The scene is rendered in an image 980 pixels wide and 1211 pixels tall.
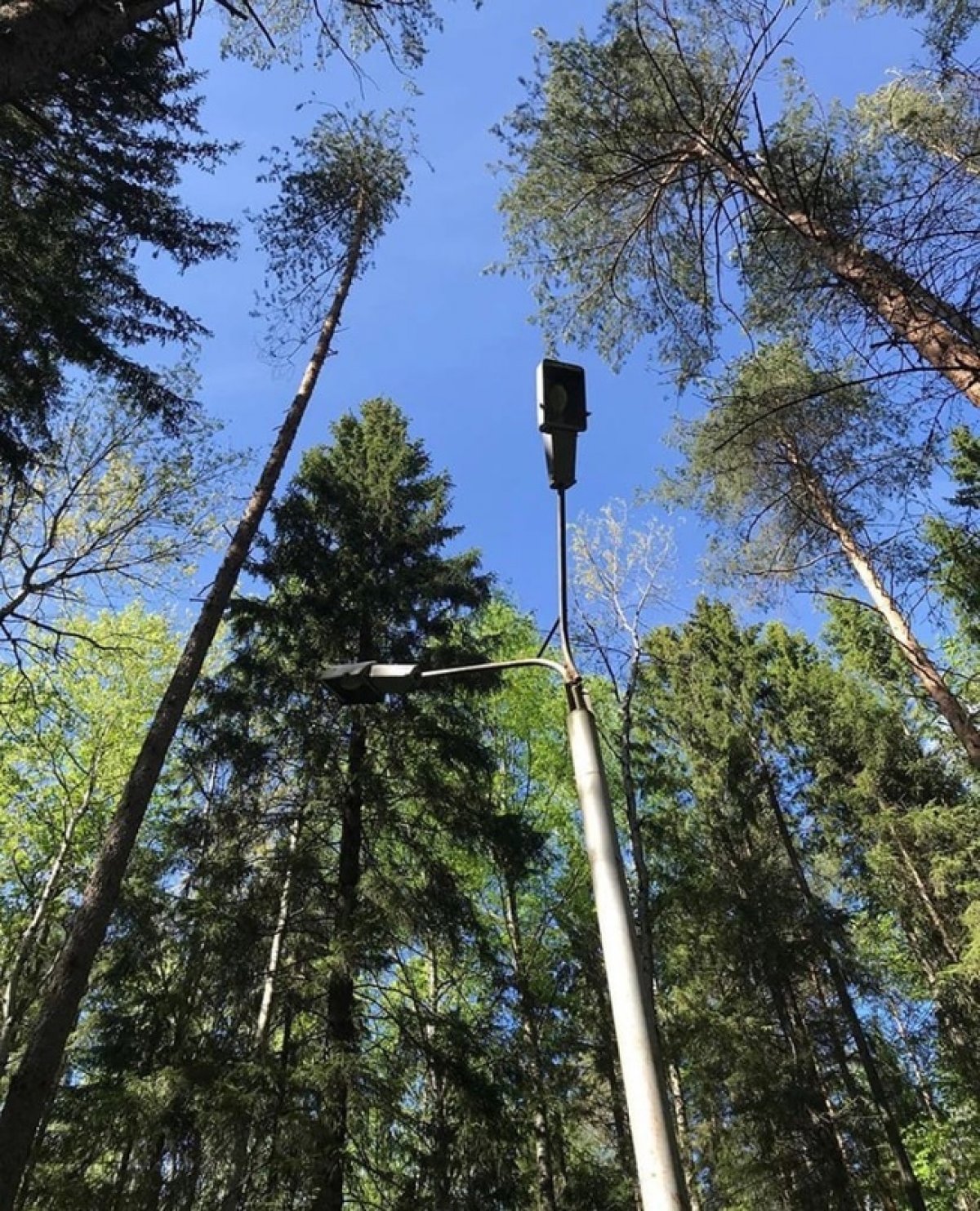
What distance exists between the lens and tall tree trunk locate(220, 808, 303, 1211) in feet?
17.2

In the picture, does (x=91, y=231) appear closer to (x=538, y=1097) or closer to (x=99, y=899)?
(x=99, y=899)

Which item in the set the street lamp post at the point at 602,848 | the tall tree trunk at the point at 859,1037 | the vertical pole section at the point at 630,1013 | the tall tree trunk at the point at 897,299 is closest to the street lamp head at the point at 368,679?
the street lamp post at the point at 602,848

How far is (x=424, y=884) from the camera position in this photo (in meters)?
7.26

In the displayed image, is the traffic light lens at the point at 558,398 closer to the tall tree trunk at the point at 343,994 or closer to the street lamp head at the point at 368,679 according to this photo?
the street lamp head at the point at 368,679

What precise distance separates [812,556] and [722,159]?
5.46 meters

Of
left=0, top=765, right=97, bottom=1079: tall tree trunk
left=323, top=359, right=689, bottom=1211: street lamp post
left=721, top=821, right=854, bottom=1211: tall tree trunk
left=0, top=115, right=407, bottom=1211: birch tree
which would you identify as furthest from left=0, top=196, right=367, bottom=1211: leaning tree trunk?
left=721, top=821, right=854, bottom=1211: tall tree trunk

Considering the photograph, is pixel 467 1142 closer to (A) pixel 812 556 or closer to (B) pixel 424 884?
(B) pixel 424 884

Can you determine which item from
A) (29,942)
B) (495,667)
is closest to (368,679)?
(495,667)

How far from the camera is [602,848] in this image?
206cm

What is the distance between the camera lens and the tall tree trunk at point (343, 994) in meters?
5.31

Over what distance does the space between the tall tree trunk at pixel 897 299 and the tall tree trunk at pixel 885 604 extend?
3.66 meters

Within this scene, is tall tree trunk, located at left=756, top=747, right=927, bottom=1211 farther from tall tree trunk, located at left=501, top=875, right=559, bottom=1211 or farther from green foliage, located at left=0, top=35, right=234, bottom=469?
green foliage, located at left=0, top=35, right=234, bottom=469

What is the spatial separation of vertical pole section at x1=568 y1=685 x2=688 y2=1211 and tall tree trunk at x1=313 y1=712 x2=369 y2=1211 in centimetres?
446

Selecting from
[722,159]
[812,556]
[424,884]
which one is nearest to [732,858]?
[812,556]
